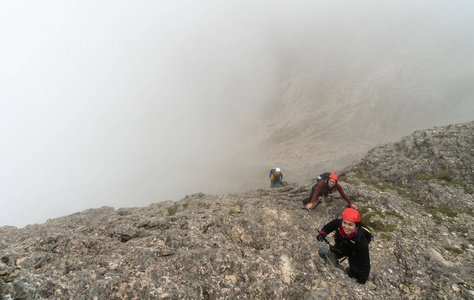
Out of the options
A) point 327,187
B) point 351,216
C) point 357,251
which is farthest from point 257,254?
point 327,187

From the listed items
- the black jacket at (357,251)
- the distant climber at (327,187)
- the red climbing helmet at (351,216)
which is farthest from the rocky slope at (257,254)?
the red climbing helmet at (351,216)

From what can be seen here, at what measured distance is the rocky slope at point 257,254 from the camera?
23.1 ft

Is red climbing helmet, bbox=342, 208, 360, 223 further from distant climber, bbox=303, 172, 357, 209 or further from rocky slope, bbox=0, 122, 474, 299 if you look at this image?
distant climber, bbox=303, 172, 357, 209

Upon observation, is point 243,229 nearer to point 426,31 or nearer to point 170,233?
point 170,233

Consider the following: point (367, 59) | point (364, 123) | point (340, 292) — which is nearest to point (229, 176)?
point (364, 123)

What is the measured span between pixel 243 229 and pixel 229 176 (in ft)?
149

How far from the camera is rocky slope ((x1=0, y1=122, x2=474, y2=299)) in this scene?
23.1 feet

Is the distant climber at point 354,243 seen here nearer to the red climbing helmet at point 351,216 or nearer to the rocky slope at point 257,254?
the red climbing helmet at point 351,216

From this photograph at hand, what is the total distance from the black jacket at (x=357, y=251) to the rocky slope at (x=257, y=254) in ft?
2.23

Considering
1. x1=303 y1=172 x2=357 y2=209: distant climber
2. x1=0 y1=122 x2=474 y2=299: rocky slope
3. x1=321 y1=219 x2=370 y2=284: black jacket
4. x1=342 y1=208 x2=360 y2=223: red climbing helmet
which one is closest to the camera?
x1=342 y1=208 x2=360 y2=223: red climbing helmet

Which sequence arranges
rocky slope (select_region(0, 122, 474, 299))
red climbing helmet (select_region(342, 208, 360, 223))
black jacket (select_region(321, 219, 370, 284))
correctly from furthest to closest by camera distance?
rocky slope (select_region(0, 122, 474, 299)) < black jacket (select_region(321, 219, 370, 284)) < red climbing helmet (select_region(342, 208, 360, 223))

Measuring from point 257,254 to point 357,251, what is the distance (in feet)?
14.1

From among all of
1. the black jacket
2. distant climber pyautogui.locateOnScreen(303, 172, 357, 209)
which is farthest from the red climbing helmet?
distant climber pyautogui.locateOnScreen(303, 172, 357, 209)

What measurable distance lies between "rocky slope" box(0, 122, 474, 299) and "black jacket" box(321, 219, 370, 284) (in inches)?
26.8
